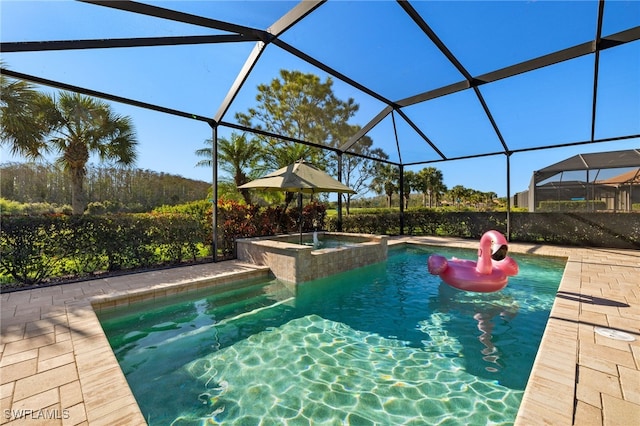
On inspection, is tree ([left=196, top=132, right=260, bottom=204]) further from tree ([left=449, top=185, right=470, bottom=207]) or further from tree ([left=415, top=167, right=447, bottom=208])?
tree ([left=449, top=185, right=470, bottom=207])

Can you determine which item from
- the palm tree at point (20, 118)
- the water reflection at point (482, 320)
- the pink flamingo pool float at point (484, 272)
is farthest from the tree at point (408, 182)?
the palm tree at point (20, 118)

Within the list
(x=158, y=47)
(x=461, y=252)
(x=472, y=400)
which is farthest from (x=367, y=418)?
(x=461, y=252)

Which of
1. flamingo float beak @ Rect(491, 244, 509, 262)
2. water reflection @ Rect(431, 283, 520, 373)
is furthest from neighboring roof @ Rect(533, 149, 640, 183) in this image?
flamingo float beak @ Rect(491, 244, 509, 262)

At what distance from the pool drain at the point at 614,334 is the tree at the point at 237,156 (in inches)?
505

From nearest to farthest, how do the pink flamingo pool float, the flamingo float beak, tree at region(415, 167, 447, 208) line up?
the flamingo float beak, the pink flamingo pool float, tree at region(415, 167, 447, 208)

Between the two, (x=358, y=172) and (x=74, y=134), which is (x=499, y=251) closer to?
(x=74, y=134)

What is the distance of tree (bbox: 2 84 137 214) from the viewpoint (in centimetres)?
845

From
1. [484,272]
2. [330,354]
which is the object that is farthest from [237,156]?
[330,354]

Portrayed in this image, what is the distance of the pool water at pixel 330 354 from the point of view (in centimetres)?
268

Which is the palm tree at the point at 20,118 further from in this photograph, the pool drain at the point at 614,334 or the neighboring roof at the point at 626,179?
the neighboring roof at the point at 626,179

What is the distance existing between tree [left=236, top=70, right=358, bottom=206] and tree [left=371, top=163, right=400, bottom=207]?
8421 mm

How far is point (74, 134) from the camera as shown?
9.91 m

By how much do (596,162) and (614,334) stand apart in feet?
54.0

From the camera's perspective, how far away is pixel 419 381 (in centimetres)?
311
